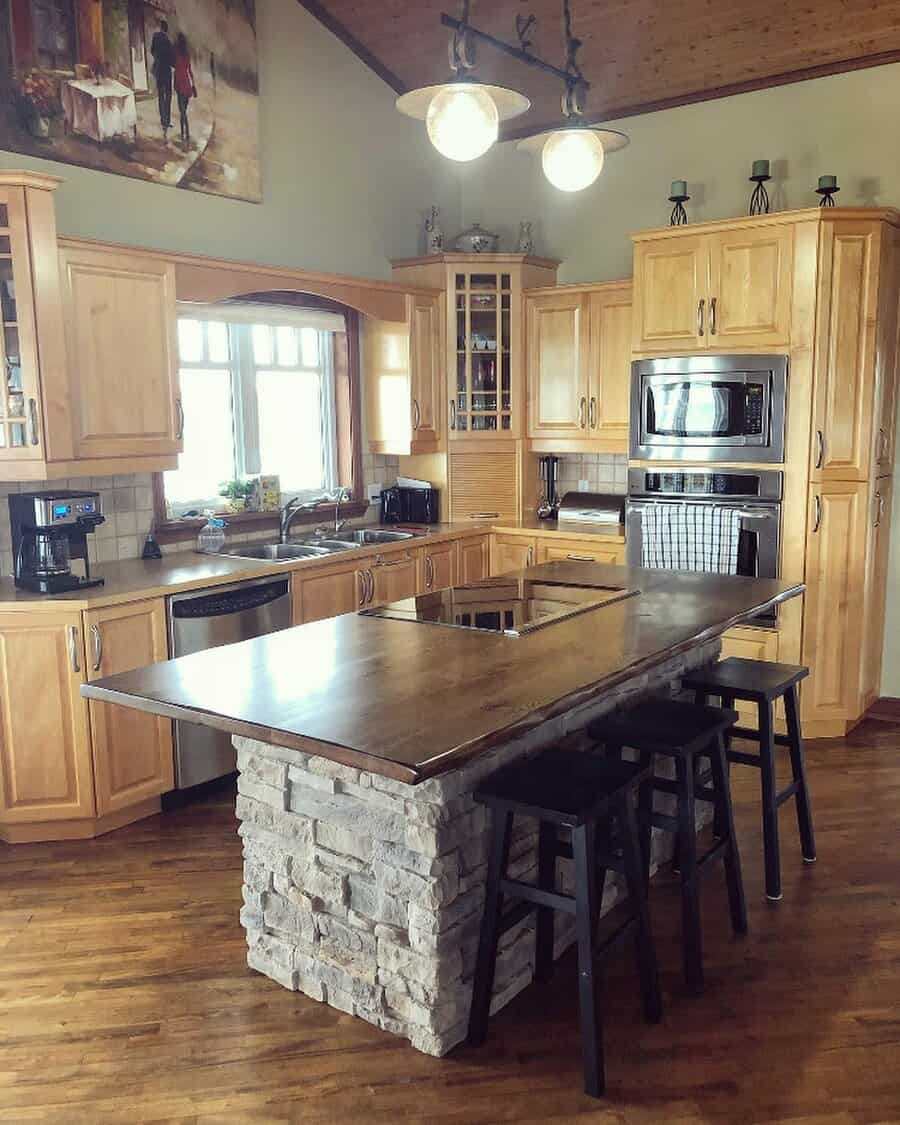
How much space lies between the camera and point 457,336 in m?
5.51

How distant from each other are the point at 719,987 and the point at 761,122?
409 cm

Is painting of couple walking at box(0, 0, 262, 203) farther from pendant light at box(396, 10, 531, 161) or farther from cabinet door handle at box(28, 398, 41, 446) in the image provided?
pendant light at box(396, 10, 531, 161)

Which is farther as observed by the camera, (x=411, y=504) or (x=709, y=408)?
(x=411, y=504)

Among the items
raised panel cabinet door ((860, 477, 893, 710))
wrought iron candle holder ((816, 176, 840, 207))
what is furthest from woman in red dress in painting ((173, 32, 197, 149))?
raised panel cabinet door ((860, 477, 893, 710))

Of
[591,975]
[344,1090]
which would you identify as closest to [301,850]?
[344,1090]

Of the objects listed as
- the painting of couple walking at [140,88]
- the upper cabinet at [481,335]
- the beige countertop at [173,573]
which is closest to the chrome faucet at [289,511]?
the beige countertop at [173,573]

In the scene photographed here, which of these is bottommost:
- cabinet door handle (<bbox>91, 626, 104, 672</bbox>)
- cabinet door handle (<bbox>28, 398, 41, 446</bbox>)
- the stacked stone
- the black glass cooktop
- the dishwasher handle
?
the stacked stone

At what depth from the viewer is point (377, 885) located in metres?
2.47

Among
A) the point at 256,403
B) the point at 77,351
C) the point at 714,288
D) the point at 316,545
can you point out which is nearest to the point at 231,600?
the point at 316,545

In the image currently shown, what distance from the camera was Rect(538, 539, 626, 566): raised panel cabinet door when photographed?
200 inches

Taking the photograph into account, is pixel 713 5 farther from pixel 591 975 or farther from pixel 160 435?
pixel 591 975

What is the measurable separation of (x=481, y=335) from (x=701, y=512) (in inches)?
65.4

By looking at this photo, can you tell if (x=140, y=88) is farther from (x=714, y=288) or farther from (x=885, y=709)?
(x=885, y=709)

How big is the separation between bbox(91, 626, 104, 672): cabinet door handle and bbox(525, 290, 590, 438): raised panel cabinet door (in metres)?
2.79
